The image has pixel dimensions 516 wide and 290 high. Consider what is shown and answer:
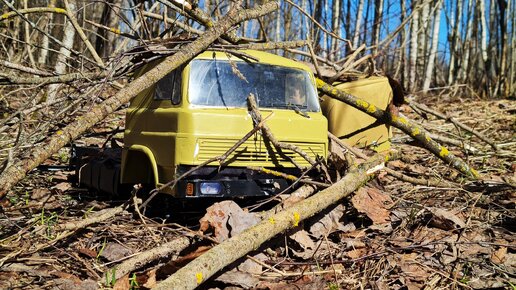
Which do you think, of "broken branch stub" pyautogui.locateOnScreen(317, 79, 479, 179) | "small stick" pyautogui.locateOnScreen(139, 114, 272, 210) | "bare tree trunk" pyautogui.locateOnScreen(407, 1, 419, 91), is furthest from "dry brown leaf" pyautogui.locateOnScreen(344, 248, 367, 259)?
"bare tree trunk" pyautogui.locateOnScreen(407, 1, 419, 91)

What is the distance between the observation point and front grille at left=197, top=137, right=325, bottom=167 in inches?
215

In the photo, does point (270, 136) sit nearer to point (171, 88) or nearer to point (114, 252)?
point (171, 88)

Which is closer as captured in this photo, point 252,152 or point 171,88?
point 252,152

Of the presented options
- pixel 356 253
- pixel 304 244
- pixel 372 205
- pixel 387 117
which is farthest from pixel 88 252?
pixel 387 117

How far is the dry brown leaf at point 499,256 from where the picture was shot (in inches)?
198

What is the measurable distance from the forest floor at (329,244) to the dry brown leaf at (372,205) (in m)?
0.01

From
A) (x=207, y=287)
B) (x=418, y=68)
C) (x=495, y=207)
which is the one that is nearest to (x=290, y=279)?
(x=207, y=287)

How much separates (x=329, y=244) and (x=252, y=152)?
121cm

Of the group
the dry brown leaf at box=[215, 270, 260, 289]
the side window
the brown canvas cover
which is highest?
the side window

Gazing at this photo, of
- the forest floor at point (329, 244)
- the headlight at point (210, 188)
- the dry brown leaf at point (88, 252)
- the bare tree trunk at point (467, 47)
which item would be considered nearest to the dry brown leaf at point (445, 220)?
the forest floor at point (329, 244)

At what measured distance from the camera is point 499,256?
509 centimetres

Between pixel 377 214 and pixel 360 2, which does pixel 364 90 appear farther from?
pixel 360 2

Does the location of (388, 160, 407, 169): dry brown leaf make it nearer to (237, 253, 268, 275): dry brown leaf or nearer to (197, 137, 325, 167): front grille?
(197, 137, 325, 167): front grille

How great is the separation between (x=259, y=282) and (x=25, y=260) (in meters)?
1.96
